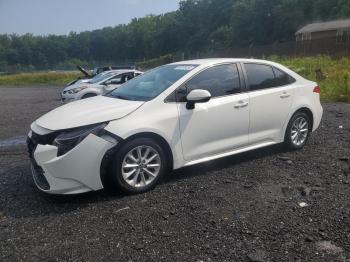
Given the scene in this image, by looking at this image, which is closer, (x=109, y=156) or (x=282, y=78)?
(x=109, y=156)

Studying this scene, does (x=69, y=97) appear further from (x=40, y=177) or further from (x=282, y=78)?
(x=40, y=177)

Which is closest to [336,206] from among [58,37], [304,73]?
[304,73]

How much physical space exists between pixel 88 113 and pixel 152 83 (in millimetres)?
1178

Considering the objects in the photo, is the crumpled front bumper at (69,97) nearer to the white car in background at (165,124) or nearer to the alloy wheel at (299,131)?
the white car in background at (165,124)

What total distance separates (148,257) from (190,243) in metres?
0.44

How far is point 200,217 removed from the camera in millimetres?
4176

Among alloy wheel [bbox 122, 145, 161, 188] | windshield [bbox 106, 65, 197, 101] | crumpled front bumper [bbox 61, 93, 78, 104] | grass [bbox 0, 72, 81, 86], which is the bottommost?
grass [bbox 0, 72, 81, 86]

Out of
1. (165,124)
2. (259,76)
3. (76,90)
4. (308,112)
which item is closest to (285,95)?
(259,76)

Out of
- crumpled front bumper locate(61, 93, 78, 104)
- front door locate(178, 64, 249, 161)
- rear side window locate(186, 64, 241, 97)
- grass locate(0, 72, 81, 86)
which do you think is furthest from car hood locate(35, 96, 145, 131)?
grass locate(0, 72, 81, 86)

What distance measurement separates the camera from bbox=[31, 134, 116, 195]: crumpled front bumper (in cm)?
439

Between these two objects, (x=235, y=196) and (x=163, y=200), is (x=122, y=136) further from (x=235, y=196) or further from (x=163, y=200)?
(x=235, y=196)

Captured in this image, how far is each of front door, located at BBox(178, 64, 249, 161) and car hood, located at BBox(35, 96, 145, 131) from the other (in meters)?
0.74

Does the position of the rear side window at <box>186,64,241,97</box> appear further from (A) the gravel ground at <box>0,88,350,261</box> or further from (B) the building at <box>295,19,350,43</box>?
(B) the building at <box>295,19,350,43</box>

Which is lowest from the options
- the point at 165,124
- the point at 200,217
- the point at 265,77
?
the point at 200,217
